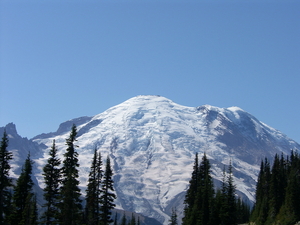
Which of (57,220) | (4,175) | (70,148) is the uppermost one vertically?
(70,148)

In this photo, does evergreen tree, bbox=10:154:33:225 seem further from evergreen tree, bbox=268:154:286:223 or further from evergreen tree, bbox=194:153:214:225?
evergreen tree, bbox=268:154:286:223

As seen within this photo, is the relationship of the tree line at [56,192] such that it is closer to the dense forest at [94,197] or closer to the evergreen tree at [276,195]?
the dense forest at [94,197]

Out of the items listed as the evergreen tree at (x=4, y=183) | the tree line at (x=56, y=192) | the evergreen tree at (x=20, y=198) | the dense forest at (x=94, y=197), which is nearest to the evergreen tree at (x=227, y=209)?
the dense forest at (x=94, y=197)

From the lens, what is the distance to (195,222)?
83.9 m

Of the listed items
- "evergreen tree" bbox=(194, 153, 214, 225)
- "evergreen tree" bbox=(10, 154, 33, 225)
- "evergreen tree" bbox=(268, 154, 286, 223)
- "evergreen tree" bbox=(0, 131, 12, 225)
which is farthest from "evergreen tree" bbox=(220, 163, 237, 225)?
"evergreen tree" bbox=(0, 131, 12, 225)

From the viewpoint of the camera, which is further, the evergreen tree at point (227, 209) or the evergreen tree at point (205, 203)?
the evergreen tree at point (205, 203)

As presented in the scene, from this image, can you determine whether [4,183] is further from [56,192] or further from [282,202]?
[282,202]

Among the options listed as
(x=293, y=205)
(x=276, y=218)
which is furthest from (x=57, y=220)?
(x=276, y=218)

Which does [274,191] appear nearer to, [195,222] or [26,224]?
[195,222]

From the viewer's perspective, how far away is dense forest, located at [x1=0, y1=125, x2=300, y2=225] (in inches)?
2172

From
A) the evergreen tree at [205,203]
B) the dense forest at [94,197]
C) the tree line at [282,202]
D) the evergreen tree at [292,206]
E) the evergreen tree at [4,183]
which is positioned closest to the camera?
the evergreen tree at [4,183]

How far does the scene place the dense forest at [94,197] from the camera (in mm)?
55156

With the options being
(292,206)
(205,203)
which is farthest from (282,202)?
(205,203)

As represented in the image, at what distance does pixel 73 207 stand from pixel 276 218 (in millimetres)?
49973
